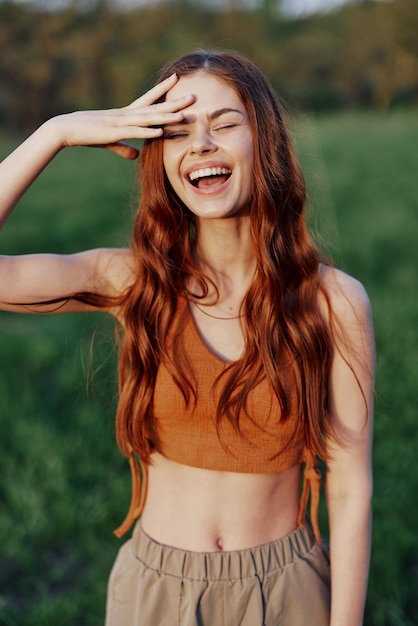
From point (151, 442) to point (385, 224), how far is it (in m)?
7.57

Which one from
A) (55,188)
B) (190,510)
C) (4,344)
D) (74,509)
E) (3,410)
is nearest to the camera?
(190,510)

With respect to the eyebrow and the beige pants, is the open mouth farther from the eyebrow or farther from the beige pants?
the beige pants

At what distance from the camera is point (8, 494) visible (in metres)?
3.68

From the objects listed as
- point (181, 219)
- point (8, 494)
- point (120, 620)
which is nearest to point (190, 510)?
point (120, 620)

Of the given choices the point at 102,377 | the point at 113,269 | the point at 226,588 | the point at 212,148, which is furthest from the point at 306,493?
the point at 102,377

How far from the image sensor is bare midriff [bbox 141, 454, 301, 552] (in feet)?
5.85

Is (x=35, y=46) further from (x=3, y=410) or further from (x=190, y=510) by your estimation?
(x=190, y=510)

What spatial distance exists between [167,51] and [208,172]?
42.2 metres

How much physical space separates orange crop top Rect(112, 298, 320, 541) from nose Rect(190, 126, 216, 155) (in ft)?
1.47

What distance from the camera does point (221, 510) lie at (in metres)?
1.80

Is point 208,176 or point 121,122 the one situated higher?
point 121,122

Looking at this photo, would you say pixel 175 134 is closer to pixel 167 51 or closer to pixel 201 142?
pixel 201 142

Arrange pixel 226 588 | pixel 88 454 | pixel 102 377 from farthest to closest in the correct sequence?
pixel 102 377 < pixel 88 454 < pixel 226 588

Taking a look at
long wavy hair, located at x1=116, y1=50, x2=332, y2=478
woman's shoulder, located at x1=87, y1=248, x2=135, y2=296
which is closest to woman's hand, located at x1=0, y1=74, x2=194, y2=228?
long wavy hair, located at x1=116, y1=50, x2=332, y2=478
